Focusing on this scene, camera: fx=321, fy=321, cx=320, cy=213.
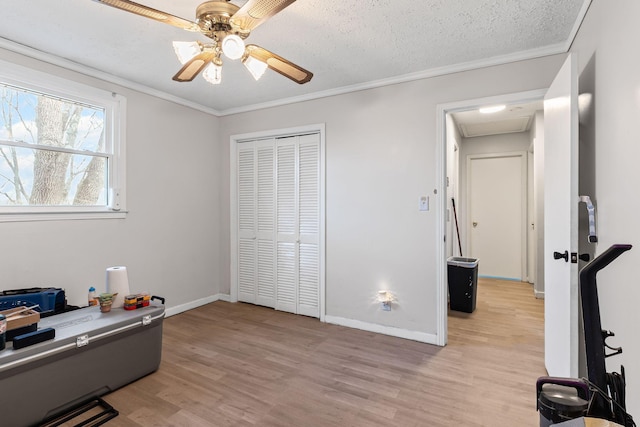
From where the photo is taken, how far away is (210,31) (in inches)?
67.5

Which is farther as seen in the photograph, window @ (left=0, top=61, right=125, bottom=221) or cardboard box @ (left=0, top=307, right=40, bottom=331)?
window @ (left=0, top=61, right=125, bottom=221)

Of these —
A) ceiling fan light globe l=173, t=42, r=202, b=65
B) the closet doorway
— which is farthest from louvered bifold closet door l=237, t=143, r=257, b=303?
ceiling fan light globe l=173, t=42, r=202, b=65

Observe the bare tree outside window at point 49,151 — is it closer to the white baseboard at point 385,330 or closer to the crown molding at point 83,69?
the crown molding at point 83,69

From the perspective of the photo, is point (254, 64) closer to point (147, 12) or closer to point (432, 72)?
point (147, 12)

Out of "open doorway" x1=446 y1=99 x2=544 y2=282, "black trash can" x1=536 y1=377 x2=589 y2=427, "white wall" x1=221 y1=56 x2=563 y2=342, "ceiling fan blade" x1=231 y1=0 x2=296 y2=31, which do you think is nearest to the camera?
"black trash can" x1=536 y1=377 x2=589 y2=427

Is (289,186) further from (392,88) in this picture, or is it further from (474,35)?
(474,35)

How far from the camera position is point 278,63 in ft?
6.37

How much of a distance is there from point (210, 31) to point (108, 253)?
7.84 ft

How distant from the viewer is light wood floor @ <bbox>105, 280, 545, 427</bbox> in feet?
6.29

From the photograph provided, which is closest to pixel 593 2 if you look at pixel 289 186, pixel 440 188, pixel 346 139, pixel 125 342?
pixel 440 188

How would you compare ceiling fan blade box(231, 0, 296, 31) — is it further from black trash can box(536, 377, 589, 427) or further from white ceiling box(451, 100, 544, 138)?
white ceiling box(451, 100, 544, 138)

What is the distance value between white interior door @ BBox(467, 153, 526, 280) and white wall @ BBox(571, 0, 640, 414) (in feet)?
13.4

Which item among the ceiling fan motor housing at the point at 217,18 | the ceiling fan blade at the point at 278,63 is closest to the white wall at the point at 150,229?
the ceiling fan motor housing at the point at 217,18

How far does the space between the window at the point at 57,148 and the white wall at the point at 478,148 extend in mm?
5032
